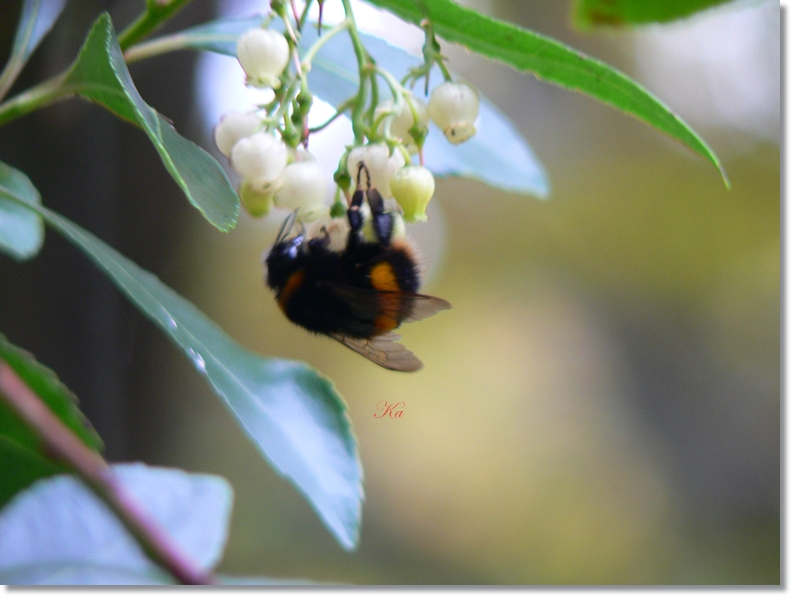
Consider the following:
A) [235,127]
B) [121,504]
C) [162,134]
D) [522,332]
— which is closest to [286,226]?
[235,127]

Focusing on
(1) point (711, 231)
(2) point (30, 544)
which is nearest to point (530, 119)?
(1) point (711, 231)

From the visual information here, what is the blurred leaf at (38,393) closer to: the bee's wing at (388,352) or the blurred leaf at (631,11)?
the bee's wing at (388,352)

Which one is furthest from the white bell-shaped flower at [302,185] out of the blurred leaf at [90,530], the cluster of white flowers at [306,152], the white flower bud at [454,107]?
the blurred leaf at [90,530]

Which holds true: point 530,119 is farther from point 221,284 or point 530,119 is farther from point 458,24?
point 458,24
